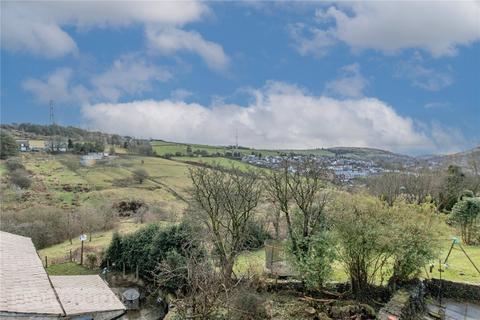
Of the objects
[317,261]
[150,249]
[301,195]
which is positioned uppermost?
[301,195]

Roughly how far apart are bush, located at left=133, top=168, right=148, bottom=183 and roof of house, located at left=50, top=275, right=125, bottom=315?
5026cm

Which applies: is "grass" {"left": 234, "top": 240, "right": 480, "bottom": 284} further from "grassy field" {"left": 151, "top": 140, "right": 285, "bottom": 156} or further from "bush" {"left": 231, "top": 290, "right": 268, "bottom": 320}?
"grassy field" {"left": 151, "top": 140, "right": 285, "bottom": 156}

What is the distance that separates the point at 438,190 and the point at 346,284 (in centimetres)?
3202

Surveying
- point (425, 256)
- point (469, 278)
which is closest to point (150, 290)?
point (425, 256)

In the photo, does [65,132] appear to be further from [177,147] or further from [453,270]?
[453,270]

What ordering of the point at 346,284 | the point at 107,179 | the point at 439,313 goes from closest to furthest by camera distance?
1. the point at 439,313
2. the point at 346,284
3. the point at 107,179

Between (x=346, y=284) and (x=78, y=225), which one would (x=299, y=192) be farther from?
(x=78, y=225)

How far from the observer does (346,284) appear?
18.3 m

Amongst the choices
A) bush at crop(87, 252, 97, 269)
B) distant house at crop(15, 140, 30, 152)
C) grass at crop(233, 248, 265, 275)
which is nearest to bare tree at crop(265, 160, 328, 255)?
grass at crop(233, 248, 265, 275)

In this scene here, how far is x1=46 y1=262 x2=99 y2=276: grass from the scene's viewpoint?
28.4 m

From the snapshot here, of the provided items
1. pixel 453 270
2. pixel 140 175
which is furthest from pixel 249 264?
pixel 140 175

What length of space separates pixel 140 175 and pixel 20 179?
65.1ft

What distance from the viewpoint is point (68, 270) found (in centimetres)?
2906

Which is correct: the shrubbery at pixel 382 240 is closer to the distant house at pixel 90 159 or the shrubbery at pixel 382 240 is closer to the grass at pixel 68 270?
the grass at pixel 68 270
